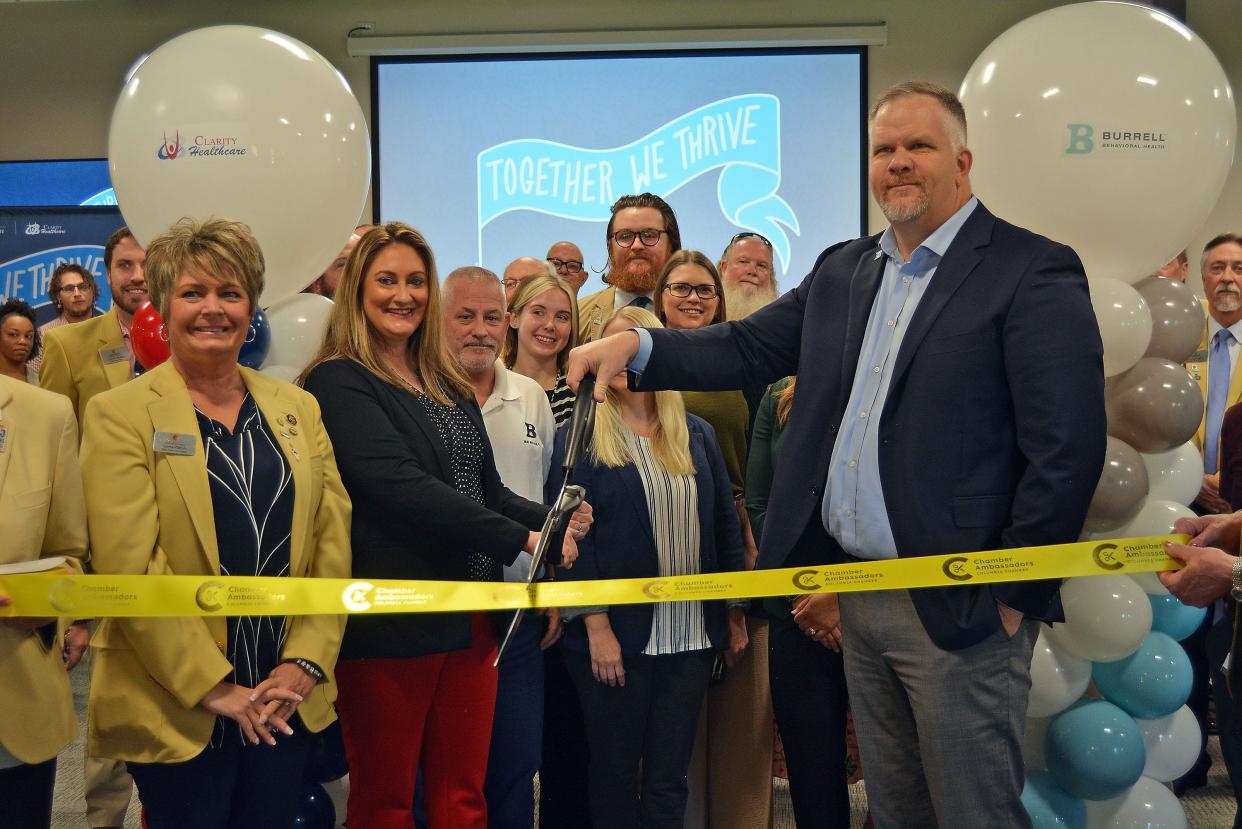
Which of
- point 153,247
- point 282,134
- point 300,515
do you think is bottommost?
point 300,515

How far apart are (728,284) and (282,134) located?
1.87 m

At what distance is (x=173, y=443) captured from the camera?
2242 millimetres

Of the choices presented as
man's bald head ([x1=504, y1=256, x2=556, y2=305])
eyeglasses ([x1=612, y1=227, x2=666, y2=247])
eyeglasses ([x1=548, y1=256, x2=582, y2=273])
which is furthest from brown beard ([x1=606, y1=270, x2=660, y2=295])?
eyeglasses ([x1=548, y1=256, x2=582, y2=273])

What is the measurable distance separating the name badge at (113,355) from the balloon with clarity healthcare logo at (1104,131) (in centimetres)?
269

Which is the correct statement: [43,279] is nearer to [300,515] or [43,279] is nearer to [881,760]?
[300,515]

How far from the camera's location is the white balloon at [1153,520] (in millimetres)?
3109

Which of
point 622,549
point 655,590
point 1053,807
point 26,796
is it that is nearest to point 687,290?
point 622,549

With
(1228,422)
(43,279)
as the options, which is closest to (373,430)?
(1228,422)

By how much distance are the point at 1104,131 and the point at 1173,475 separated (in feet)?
3.39

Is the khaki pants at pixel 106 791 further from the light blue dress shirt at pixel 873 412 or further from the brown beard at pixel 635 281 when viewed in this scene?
the light blue dress shirt at pixel 873 412

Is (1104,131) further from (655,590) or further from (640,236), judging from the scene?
(640,236)

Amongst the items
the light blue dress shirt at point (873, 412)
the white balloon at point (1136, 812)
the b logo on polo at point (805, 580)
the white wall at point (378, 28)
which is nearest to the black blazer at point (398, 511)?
the b logo on polo at point (805, 580)

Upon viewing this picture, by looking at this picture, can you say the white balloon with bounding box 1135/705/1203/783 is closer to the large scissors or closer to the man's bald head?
the large scissors

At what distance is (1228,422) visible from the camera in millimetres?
3545
